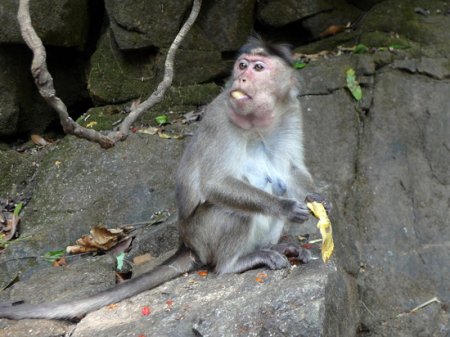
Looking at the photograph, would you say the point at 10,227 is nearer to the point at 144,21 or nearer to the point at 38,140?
the point at 38,140

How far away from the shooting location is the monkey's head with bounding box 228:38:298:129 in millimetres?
4023

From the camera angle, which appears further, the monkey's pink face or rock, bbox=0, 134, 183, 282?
rock, bbox=0, 134, 183, 282

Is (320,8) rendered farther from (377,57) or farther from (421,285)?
(421,285)

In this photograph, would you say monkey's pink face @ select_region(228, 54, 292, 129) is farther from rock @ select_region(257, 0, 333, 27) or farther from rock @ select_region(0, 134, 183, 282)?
rock @ select_region(257, 0, 333, 27)

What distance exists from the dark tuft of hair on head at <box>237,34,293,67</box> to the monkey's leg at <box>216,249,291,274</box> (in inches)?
44.7

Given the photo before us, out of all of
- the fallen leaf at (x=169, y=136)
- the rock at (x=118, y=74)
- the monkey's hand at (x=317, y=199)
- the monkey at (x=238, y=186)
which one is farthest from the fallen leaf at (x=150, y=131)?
the monkey's hand at (x=317, y=199)

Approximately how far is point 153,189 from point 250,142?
1769mm

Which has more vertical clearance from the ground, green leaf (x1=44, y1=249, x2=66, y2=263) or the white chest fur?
the white chest fur

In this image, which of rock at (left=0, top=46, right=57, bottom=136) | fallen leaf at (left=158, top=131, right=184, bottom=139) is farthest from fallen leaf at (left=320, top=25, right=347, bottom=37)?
rock at (left=0, top=46, right=57, bottom=136)

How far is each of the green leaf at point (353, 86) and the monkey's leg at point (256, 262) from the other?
2.81 metres

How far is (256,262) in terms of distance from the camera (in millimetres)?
4039

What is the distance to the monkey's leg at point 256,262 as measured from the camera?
3.95 m

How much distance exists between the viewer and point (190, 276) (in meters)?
4.23

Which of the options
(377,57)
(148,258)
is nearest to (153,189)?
(148,258)
